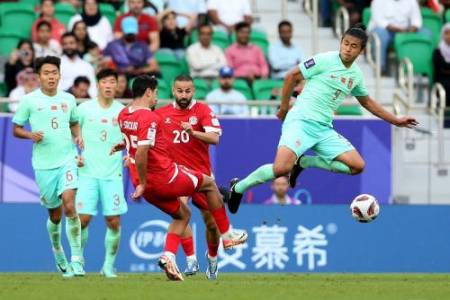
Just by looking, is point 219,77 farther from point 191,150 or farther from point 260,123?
point 191,150

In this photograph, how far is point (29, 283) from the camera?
1698 cm

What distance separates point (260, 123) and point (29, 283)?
7.33 metres

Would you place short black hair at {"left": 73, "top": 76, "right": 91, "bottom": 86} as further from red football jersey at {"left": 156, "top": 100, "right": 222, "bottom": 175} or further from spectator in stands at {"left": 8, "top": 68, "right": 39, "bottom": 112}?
red football jersey at {"left": 156, "top": 100, "right": 222, "bottom": 175}

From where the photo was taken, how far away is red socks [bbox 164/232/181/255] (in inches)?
667

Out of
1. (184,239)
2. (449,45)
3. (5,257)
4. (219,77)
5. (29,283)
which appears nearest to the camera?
(29,283)

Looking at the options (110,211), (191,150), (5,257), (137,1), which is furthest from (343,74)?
(137,1)

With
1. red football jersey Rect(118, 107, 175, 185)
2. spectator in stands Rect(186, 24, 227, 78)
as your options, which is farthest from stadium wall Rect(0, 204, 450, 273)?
red football jersey Rect(118, 107, 175, 185)

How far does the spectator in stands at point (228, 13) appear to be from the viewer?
89.9ft

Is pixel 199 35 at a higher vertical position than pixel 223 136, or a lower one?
higher

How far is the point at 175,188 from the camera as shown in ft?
55.5

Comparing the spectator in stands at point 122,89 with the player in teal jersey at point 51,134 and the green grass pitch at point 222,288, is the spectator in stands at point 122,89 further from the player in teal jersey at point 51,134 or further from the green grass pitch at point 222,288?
the green grass pitch at point 222,288

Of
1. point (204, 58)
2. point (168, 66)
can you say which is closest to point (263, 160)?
point (204, 58)

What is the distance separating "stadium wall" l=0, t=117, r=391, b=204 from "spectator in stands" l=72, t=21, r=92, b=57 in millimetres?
2948

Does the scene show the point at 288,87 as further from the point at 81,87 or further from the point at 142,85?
the point at 81,87
